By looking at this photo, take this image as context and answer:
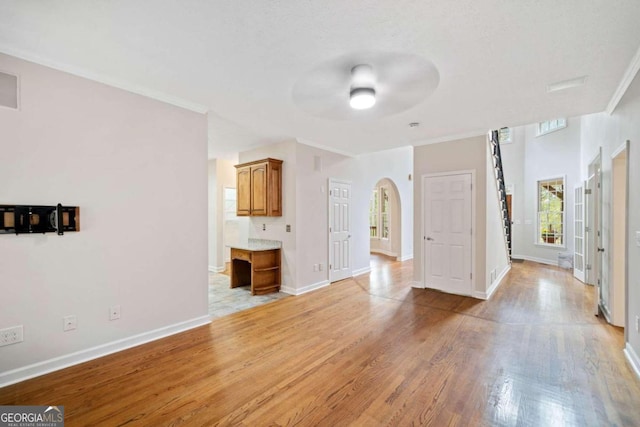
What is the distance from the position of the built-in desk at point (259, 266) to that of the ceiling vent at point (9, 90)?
10.1 ft

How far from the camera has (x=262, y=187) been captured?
4855 mm

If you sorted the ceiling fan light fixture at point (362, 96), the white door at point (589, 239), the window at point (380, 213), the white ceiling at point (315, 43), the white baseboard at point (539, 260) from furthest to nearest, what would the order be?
the window at point (380, 213)
the white baseboard at point (539, 260)
the white door at point (589, 239)
the ceiling fan light fixture at point (362, 96)
the white ceiling at point (315, 43)

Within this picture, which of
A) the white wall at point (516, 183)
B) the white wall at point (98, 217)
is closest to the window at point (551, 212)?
the white wall at point (516, 183)

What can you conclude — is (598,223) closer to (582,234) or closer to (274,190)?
(582,234)

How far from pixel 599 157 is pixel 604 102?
3.41 feet

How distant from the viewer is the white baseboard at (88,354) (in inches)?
85.0

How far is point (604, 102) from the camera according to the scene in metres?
3.05

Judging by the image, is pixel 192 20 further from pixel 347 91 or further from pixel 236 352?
pixel 236 352

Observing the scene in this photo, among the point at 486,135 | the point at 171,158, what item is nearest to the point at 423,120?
the point at 486,135

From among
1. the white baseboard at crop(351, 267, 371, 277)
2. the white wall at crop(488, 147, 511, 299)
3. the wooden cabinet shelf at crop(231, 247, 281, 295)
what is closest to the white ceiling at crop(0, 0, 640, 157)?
the white wall at crop(488, 147, 511, 299)

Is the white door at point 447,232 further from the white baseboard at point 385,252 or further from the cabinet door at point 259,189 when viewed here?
the white baseboard at point 385,252

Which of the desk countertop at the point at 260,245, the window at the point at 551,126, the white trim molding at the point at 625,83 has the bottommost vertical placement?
the desk countertop at the point at 260,245

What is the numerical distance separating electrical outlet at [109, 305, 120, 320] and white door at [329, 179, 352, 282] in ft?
11.0

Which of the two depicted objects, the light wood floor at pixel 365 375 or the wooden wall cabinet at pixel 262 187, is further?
the wooden wall cabinet at pixel 262 187
